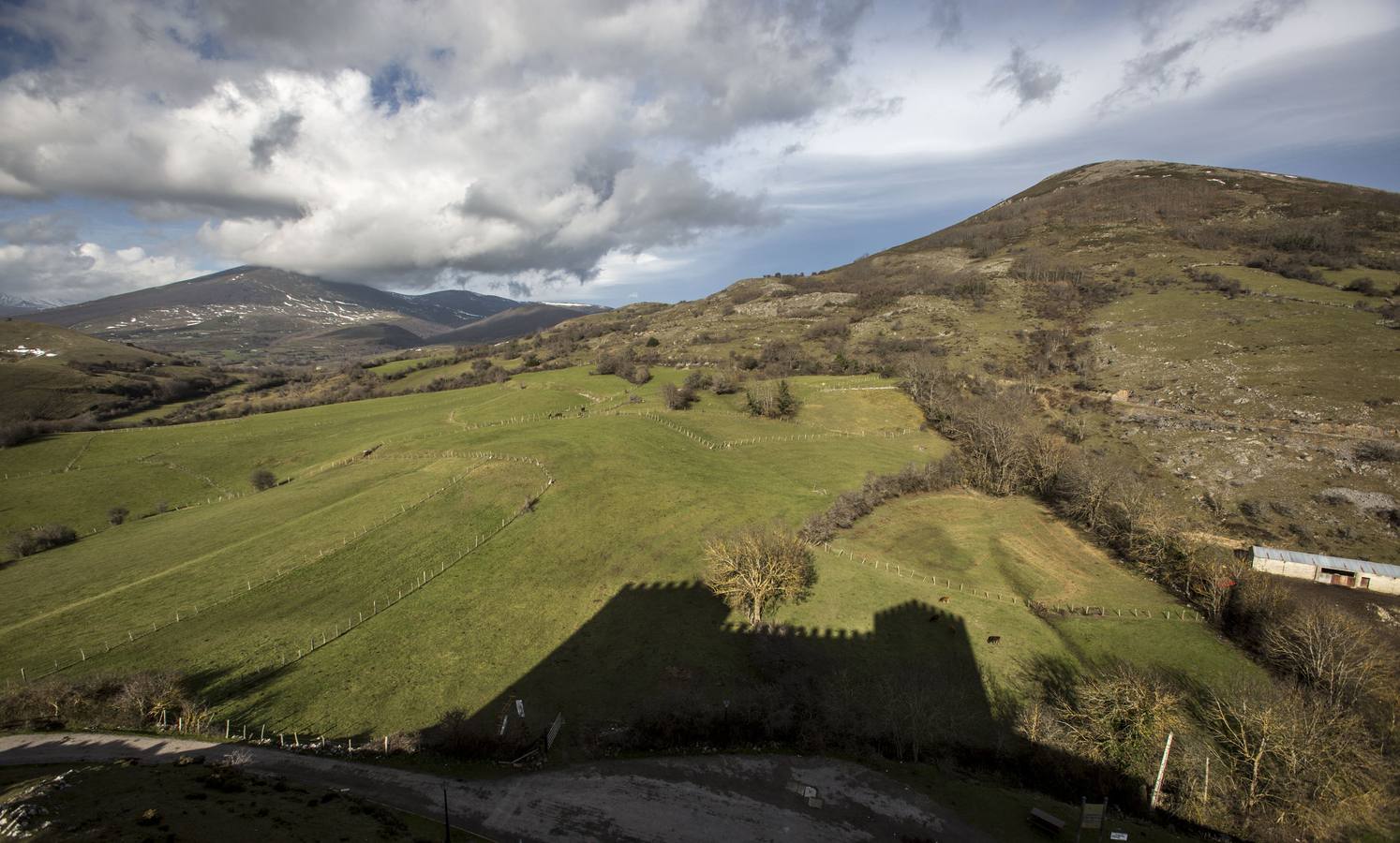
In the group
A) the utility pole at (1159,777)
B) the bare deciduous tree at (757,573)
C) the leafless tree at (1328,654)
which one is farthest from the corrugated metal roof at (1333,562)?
the bare deciduous tree at (757,573)

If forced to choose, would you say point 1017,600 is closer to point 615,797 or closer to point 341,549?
point 615,797

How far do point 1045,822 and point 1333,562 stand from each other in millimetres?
46519

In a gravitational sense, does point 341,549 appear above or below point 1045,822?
above

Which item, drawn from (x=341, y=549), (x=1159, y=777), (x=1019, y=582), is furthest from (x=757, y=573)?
(x=341, y=549)

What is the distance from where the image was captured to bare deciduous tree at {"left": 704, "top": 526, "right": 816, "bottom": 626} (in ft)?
123

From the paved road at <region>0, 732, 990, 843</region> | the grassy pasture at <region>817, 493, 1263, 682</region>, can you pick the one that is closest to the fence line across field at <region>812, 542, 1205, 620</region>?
the grassy pasture at <region>817, 493, 1263, 682</region>

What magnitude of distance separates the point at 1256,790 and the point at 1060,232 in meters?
204

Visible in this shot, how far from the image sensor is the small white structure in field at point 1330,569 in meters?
42.6

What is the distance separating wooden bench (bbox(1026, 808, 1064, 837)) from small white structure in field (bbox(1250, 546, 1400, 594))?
3678cm

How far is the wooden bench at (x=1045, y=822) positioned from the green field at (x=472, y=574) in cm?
1173

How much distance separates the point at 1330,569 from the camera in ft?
144

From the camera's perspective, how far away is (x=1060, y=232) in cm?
17962

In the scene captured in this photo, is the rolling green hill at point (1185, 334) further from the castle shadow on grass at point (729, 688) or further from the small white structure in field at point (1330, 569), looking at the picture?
the castle shadow on grass at point (729, 688)

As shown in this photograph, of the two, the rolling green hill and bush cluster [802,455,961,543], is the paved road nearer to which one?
bush cluster [802,455,961,543]
